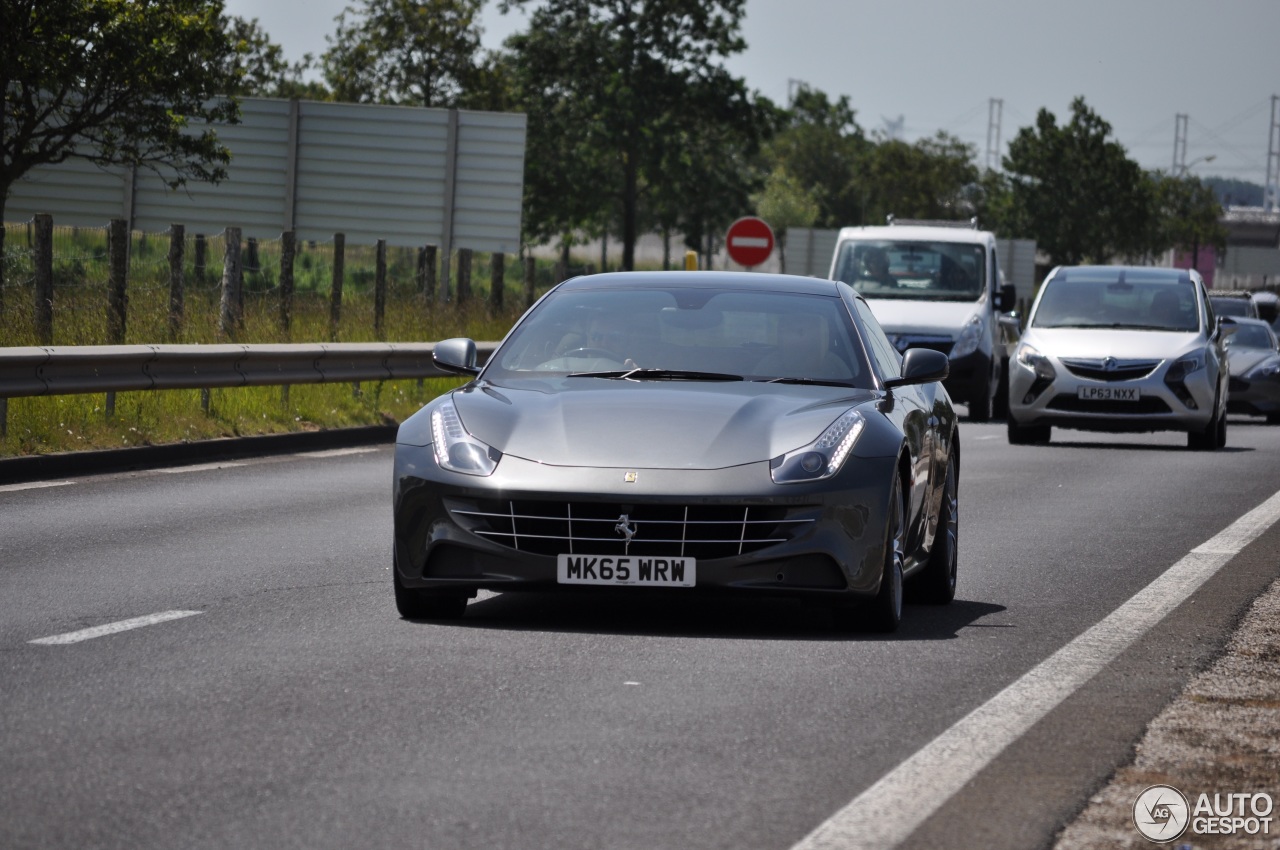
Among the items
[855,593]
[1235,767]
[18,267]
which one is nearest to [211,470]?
[855,593]

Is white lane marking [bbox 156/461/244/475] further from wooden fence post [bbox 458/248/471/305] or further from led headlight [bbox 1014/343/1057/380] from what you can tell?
wooden fence post [bbox 458/248/471/305]

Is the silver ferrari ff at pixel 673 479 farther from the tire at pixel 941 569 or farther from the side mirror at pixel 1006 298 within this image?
the side mirror at pixel 1006 298

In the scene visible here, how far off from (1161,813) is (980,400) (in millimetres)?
21393

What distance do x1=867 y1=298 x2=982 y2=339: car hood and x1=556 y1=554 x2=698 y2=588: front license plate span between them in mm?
17497

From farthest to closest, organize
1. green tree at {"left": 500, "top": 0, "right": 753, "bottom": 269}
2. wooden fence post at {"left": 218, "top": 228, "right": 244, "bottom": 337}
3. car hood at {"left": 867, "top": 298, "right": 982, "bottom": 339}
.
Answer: green tree at {"left": 500, "top": 0, "right": 753, "bottom": 269}, car hood at {"left": 867, "top": 298, "right": 982, "bottom": 339}, wooden fence post at {"left": 218, "top": 228, "right": 244, "bottom": 337}

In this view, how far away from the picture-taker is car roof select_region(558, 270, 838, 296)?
9.55 m

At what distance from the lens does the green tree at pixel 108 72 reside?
28.4m


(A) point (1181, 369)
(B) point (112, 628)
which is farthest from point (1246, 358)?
(B) point (112, 628)

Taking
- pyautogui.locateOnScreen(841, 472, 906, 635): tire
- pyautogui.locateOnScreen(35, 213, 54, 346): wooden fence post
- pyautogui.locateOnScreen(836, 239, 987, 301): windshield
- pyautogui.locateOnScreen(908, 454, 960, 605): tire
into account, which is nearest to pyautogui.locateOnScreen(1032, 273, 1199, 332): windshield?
pyautogui.locateOnScreen(836, 239, 987, 301): windshield

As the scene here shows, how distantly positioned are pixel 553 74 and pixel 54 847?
54726 mm

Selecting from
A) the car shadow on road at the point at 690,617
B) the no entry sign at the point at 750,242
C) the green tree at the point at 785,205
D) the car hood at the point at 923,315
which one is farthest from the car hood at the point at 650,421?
the green tree at the point at 785,205

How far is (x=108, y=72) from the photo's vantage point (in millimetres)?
28953

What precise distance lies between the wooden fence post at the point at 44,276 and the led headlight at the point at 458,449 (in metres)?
10.6

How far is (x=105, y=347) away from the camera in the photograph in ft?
52.5
